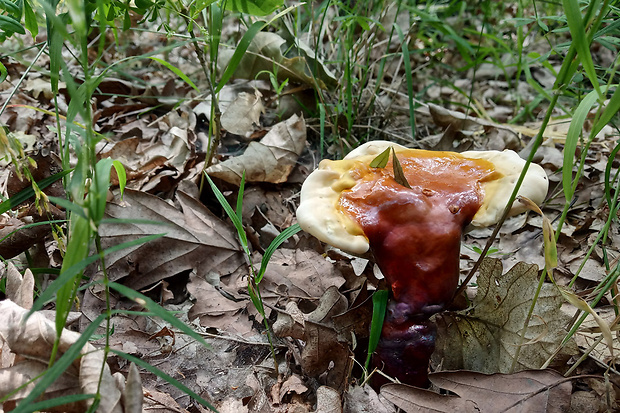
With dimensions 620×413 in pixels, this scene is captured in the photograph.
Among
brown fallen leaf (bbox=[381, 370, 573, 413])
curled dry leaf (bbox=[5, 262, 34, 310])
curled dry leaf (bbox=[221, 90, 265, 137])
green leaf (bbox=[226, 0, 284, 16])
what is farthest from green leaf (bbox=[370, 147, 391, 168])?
curled dry leaf (bbox=[221, 90, 265, 137])

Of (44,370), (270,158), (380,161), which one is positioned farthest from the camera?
(270,158)

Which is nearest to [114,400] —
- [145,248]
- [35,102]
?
[145,248]

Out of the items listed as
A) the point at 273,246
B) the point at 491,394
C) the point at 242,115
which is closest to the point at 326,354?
the point at 273,246

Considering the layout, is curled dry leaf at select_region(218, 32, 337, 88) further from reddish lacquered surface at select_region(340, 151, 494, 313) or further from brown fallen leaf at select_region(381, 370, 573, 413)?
brown fallen leaf at select_region(381, 370, 573, 413)

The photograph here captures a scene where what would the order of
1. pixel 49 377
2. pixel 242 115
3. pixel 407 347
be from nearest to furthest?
pixel 49 377, pixel 407 347, pixel 242 115

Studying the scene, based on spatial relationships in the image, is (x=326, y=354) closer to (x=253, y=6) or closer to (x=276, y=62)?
(x=253, y=6)

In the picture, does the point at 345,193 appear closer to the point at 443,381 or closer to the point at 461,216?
the point at 461,216

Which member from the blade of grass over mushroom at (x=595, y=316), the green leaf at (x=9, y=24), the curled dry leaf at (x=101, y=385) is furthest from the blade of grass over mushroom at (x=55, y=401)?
the blade of grass over mushroom at (x=595, y=316)
